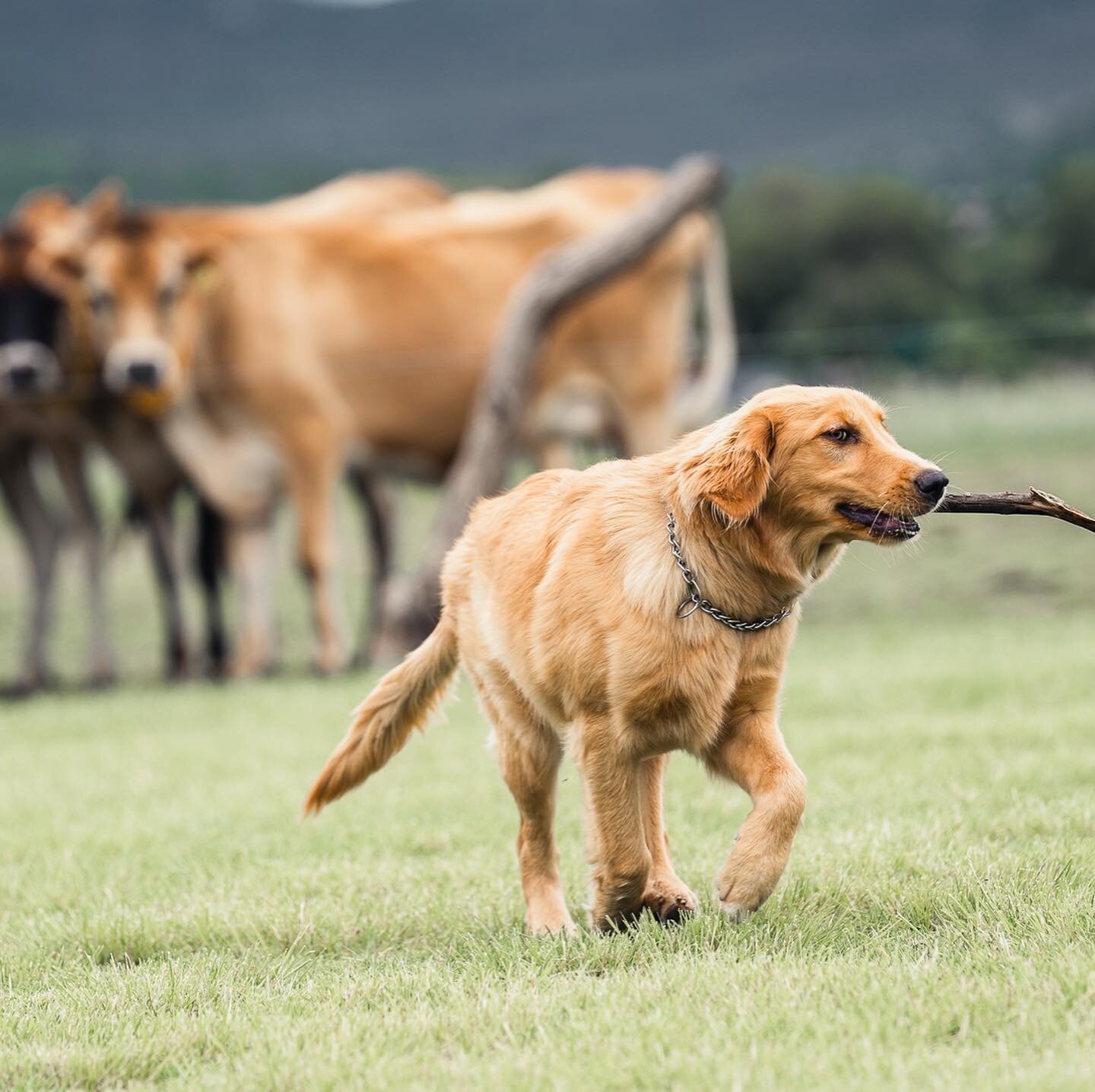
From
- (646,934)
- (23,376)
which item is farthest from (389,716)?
(23,376)

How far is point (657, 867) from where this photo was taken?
4.06m

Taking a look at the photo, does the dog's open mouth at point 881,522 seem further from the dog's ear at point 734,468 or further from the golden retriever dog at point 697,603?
the dog's ear at point 734,468

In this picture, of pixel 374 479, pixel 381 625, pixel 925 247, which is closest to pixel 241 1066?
pixel 381 625

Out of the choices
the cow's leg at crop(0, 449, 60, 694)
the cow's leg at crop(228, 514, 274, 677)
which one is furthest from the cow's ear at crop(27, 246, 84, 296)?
the cow's leg at crop(228, 514, 274, 677)

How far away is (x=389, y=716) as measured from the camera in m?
4.41

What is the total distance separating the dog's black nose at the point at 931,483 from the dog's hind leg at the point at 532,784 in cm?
114

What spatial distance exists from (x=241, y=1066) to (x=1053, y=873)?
2.02 m

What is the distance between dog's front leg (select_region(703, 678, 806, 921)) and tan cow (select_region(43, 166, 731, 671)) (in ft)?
24.9

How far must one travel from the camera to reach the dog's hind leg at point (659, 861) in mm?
3912

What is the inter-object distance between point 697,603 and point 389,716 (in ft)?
3.82

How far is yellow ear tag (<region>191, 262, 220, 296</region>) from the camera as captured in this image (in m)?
11.2

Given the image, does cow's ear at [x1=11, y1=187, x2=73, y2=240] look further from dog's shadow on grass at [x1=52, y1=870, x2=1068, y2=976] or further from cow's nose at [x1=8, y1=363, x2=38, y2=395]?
dog's shadow on grass at [x1=52, y1=870, x2=1068, y2=976]

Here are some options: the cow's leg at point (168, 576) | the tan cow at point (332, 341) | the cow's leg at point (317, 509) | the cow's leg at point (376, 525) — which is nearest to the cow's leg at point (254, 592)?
the tan cow at point (332, 341)

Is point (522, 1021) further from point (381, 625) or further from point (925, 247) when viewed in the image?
point (925, 247)
